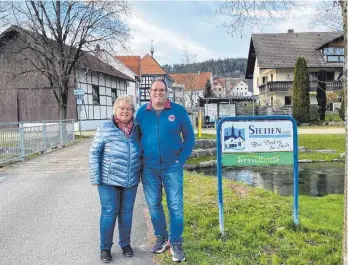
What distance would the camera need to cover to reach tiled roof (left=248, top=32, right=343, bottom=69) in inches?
1918

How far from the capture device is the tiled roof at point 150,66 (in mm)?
71119

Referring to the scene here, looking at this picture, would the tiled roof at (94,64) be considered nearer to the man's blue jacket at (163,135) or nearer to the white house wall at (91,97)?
the white house wall at (91,97)

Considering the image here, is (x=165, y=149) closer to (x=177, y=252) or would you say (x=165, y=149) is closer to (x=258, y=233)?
(x=177, y=252)

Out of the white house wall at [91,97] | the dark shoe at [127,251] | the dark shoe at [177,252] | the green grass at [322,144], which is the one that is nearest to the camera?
the dark shoe at [177,252]

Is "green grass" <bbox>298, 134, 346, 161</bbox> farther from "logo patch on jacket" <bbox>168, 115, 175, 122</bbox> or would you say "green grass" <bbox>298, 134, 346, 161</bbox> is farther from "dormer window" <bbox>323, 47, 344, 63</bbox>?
"dormer window" <bbox>323, 47, 344, 63</bbox>

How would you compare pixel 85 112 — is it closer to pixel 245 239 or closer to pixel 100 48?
pixel 100 48

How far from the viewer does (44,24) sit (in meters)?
23.4

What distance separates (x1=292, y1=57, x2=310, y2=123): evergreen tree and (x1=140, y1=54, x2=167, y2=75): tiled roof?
119 feet

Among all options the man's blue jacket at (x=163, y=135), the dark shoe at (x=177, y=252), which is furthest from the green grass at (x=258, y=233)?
the man's blue jacket at (x=163, y=135)

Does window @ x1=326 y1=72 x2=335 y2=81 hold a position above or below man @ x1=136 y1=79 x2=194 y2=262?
above

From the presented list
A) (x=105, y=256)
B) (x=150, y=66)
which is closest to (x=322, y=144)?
(x=105, y=256)

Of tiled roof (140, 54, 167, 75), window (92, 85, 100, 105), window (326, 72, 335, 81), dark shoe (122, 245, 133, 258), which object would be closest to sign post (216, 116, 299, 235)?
dark shoe (122, 245, 133, 258)

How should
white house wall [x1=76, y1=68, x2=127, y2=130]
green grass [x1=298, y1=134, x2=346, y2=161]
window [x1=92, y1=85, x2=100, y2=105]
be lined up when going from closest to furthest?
1. green grass [x1=298, y1=134, x2=346, y2=161]
2. white house wall [x1=76, y1=68, x2=127, y2=130]
3. window [x1=92, y1=85, x2=100, y2=105]

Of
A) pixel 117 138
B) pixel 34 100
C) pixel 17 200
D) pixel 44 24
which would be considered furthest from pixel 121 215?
pixel 34 100
